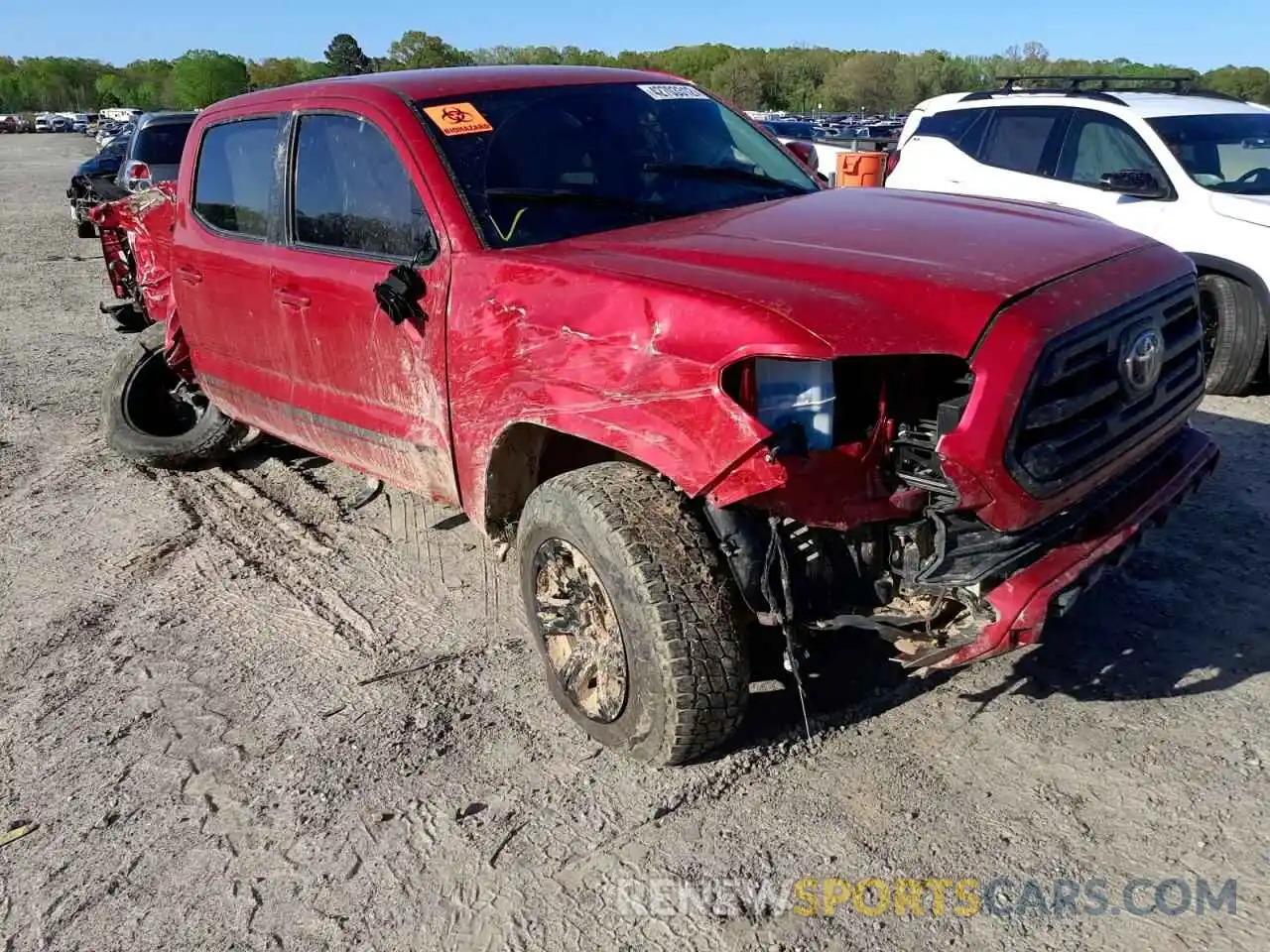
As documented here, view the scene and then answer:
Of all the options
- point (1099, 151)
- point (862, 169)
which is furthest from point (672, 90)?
point (862, 169)

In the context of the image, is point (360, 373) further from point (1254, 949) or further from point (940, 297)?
point (1254, 949)

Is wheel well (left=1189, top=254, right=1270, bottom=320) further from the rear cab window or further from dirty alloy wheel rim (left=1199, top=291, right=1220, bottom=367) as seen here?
the rear cab window

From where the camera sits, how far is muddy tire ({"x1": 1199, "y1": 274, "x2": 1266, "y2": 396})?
6.28 metres

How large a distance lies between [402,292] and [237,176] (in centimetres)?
169

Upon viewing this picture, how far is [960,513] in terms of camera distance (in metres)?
2.56

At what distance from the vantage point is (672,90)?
13.6 ft

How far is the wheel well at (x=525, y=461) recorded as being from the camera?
128 inches

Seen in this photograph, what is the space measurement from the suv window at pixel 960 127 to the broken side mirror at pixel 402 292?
6.00m

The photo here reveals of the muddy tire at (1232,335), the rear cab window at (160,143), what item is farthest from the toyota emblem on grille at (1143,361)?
the rear cab window at (160,143)

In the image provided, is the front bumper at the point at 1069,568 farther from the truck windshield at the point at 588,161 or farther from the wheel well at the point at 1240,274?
the wheel well at the point at 1240,274

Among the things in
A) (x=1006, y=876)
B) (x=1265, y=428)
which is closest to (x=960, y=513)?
(x=1006, y=876)

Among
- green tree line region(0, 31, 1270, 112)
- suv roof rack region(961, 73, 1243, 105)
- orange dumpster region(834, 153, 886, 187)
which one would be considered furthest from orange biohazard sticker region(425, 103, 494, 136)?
green tree line region(0, 31, 1270, 112)

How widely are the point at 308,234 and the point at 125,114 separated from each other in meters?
81.1

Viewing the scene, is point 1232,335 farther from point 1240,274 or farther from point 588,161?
point 588,161
